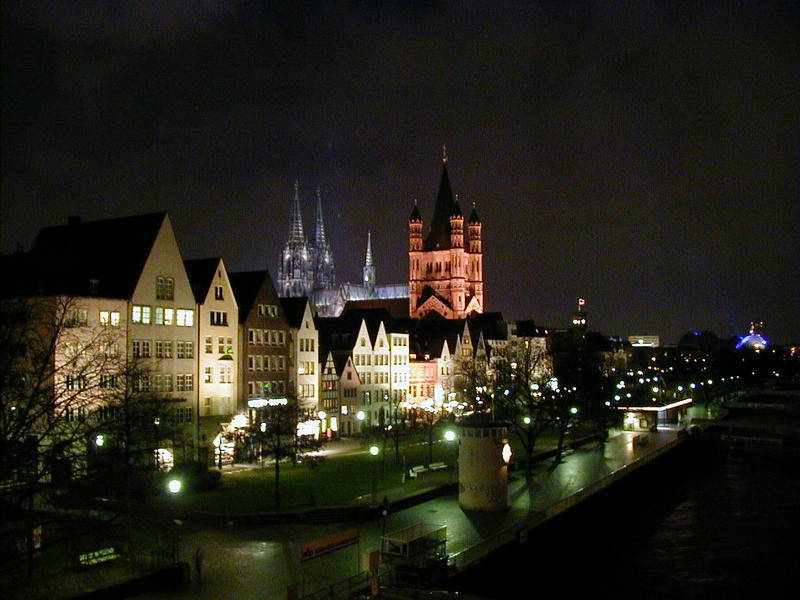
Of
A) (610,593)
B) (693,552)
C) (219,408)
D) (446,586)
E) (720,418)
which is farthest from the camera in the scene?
(720,418)

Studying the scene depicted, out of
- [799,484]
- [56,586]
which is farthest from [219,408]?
[799,484]

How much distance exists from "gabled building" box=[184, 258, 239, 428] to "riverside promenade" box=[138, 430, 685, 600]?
2004 cm

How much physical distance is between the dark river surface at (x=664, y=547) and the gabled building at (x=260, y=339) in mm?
29696

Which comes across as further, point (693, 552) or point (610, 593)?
point (693, 552)

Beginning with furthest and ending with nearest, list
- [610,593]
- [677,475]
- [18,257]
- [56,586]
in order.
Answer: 1. [677,475]
2. [18,257]
3. [610,593]
4. [56,586]

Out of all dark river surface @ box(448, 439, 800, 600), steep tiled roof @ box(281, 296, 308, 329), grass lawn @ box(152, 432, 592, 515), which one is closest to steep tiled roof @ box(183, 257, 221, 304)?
steep tiled roof @ box(281, 296, 308, 329)

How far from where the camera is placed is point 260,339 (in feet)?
242

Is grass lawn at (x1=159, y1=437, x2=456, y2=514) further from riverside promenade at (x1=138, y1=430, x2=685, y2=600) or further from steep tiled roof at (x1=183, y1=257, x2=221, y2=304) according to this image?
steep tiled roof at (x1=183, y1=257, x2=221, y2=304)

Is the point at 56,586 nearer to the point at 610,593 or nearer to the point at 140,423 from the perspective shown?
the point at 140,423

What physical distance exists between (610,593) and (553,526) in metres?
8.18

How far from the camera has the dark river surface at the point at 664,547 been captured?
40369 mm

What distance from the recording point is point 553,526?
48.2 metres

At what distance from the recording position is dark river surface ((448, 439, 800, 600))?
4037 cm

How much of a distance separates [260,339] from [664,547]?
39.4 meters
